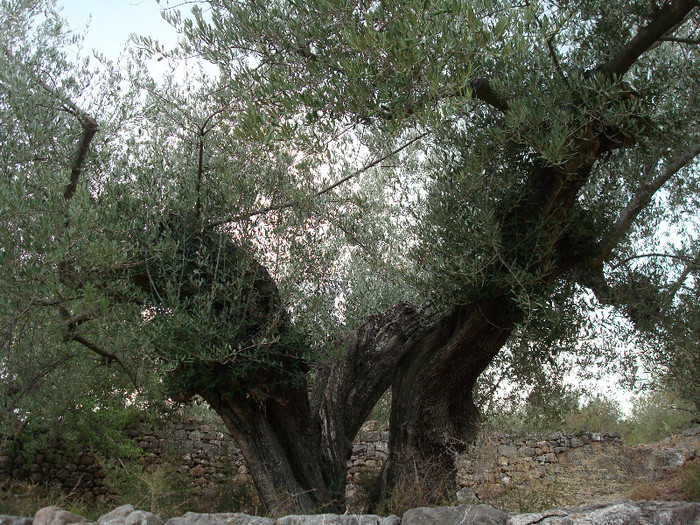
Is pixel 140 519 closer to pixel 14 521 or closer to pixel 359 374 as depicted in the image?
pixel 14 521

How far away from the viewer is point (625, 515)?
4039mm

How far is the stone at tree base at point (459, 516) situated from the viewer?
4207 mm

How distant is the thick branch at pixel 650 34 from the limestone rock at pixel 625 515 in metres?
3.80

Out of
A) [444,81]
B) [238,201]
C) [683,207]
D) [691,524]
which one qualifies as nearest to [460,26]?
[444,81]

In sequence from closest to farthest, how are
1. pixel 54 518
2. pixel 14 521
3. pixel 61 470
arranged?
pixel 54 518 → pixel 14 521 → pixel 61 470

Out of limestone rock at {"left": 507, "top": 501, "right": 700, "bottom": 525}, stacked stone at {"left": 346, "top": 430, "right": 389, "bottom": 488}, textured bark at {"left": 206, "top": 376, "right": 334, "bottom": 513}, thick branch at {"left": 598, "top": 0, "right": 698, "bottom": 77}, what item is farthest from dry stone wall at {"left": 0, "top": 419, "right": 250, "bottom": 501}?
thick branch at {"left": 598, "top": 0, "right": 698, "bottom": 77}

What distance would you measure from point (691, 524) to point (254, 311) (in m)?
4.24

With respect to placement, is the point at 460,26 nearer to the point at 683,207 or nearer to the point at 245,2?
the point at 245,2

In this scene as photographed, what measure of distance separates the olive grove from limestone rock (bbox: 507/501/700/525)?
1.84 metres

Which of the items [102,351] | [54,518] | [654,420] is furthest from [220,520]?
[654,420]

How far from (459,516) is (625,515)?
120 centimetres

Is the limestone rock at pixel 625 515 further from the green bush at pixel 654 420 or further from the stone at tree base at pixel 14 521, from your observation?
the green bush at pixel 654 420

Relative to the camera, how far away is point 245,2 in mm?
5574

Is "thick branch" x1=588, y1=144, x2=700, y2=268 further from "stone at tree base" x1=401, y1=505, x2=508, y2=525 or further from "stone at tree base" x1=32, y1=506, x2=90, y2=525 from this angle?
"stone at tree base" x1=32, y1=506, x2=90, y2=525
